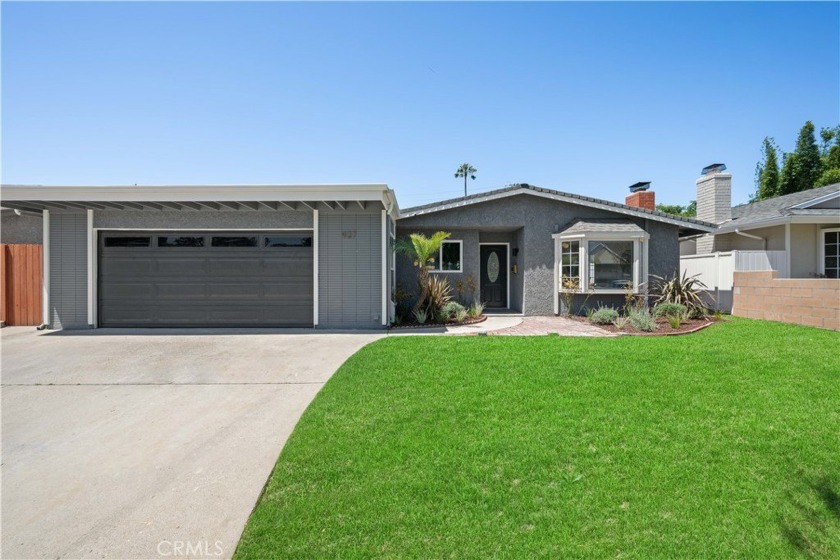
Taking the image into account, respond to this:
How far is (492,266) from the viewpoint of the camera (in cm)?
1423

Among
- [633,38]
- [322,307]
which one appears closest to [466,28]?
[633,38]

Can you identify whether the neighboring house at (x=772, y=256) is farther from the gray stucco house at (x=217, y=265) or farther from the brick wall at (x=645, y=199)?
the gray stucco house at (x=217, y=265)

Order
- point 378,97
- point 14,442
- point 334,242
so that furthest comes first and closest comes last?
point 378,97, point 334,242, point 14,442

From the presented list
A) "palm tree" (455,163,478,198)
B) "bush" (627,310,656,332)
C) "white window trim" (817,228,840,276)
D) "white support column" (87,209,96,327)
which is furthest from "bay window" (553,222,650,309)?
"palm tree" (455,163,478,198)

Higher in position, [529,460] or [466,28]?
[466,28]

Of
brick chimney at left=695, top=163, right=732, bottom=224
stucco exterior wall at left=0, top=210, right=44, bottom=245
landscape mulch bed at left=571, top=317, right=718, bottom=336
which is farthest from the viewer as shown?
brick chimney at left=695, top=163, right=732, bottom=224

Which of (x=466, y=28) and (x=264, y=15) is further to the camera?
(x=466, y=28)

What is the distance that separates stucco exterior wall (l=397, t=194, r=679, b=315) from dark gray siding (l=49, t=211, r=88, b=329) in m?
8.43

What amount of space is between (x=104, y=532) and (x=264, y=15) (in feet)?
30.9

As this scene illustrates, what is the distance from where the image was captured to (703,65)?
38.0ft

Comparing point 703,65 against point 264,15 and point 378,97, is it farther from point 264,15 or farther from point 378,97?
point 264,15

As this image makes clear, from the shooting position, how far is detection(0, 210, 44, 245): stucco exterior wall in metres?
11.9

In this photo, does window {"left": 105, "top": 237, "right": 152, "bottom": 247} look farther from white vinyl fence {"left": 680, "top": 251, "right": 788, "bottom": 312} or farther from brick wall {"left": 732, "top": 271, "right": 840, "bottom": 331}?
brick wall {"left": 732, "top": 271, "right": 840, "bottom": 331}

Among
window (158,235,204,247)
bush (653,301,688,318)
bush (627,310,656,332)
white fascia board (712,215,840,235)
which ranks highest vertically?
white fascia board (712,215,840,235)
